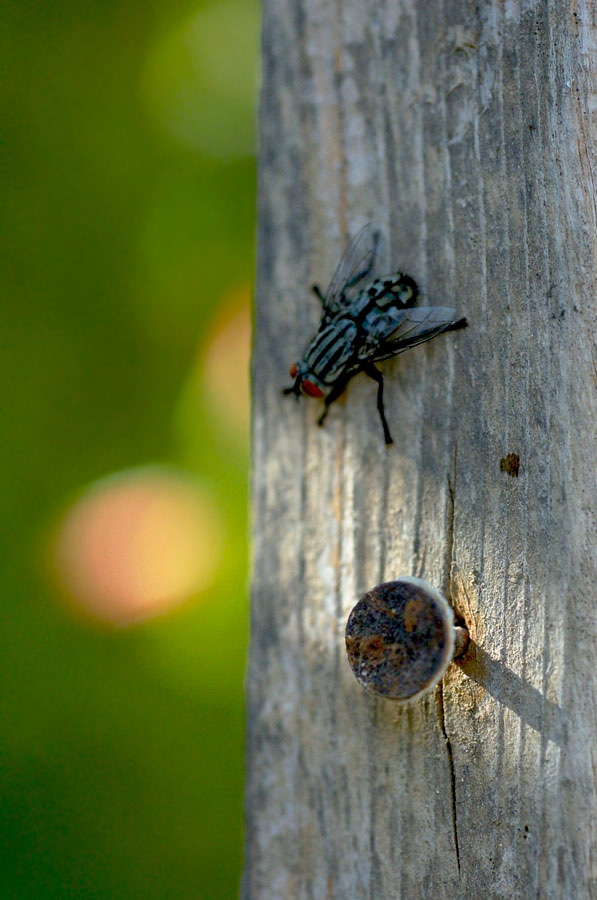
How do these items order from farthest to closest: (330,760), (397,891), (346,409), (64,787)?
1. (64,787)
2. (346,409)
3. (330,760)
4. (397,891)

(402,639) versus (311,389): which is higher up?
(311,389)

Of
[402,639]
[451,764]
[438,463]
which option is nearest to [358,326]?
[438,463]

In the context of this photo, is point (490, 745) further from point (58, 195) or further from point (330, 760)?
point (58, 195)

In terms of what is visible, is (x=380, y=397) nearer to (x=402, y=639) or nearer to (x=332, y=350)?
(x=332, y=350)

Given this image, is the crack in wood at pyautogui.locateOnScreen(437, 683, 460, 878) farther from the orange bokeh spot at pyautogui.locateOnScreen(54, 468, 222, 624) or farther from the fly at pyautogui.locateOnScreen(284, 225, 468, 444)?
the orange bokeh spot at pyautogui.locateOnScreen(54, 468, 222, 624)

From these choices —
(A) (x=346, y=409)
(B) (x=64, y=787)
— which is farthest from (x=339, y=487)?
(B) (x=64, y=787)

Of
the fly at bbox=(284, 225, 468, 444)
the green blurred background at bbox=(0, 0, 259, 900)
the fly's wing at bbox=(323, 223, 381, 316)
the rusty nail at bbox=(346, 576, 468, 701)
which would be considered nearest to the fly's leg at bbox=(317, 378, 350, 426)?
the fly at bbox=(284, 225, 468, 444)
